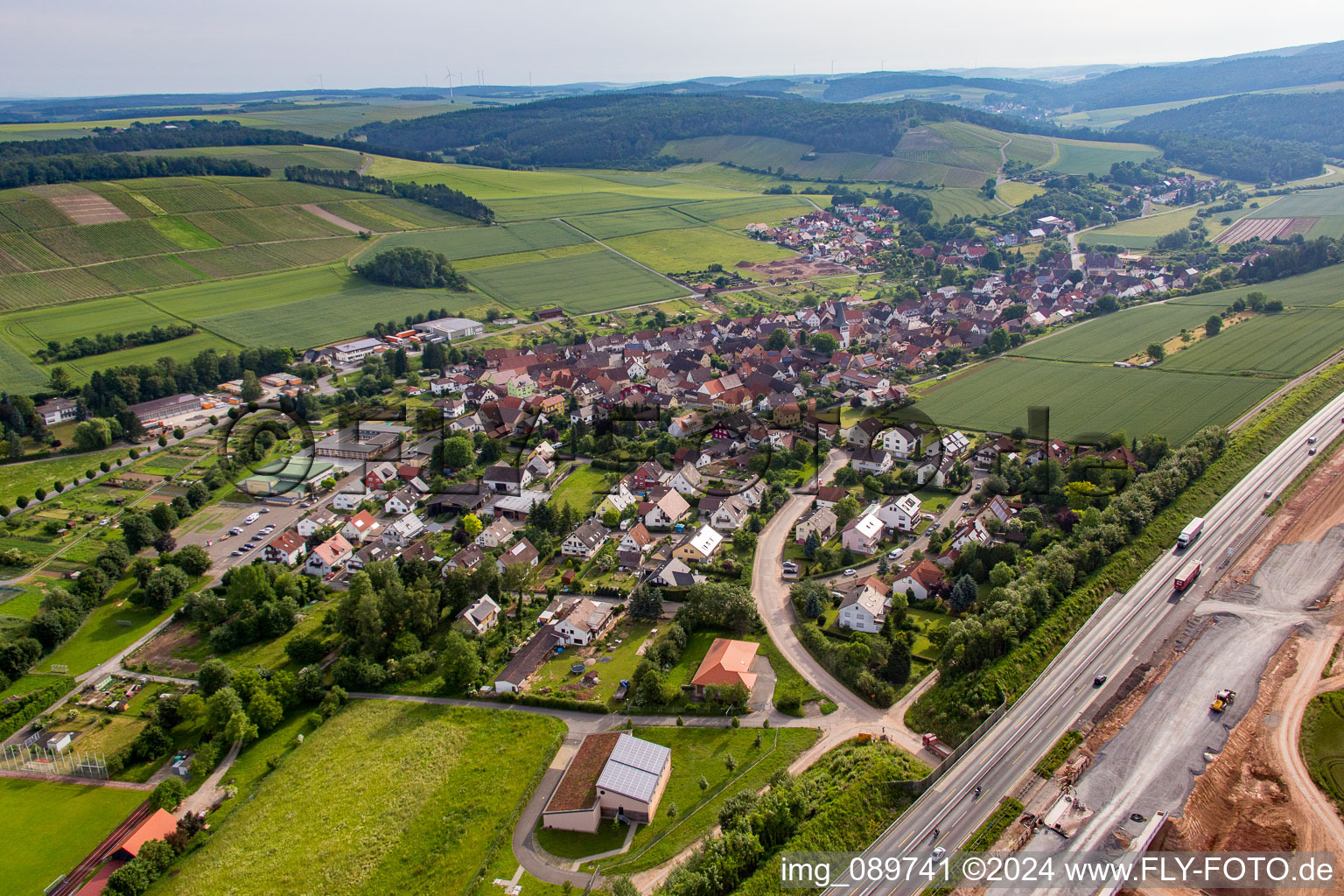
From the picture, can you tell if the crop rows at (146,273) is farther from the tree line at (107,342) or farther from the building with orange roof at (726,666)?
the building with orange roof at (726,666)

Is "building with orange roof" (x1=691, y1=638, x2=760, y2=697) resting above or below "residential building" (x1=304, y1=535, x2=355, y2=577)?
above

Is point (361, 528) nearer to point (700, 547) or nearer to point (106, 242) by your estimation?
point (700, 547)

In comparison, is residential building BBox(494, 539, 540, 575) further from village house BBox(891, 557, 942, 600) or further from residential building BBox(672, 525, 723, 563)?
village house BBox(891, 557, 942, 600)

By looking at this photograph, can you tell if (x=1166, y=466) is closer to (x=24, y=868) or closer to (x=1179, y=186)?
(x=24, y=868)

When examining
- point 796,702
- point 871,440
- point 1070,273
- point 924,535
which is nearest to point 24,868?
point 796,702

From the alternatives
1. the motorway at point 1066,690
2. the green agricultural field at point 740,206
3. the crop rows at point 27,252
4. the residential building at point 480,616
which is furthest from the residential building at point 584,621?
the green agricultural field at point 740,206

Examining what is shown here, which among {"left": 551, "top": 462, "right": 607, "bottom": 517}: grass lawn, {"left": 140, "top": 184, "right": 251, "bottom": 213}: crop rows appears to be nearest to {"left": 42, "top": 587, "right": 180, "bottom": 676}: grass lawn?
{"left": 551, "top": 462, "right": 607, "bottom": 517}: grass lawn

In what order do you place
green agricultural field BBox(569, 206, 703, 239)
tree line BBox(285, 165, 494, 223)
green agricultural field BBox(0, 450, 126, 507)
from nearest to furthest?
green agricultural field BBox(0, 450, 126, 507), green agricultural field BBox(569, 206, 703, 239), tree line BBox(285, 165, 494, 223)
